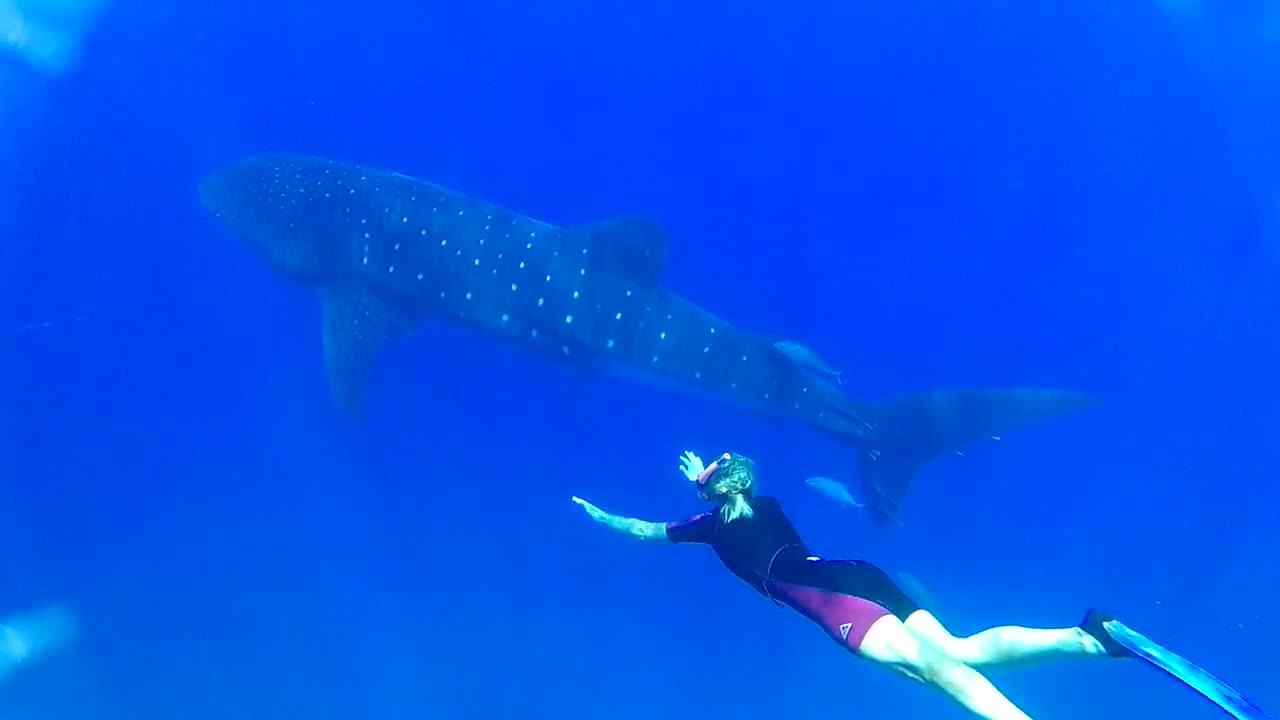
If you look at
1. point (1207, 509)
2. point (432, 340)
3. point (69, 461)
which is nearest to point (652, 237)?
point (432, 340)

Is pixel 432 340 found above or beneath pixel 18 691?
above

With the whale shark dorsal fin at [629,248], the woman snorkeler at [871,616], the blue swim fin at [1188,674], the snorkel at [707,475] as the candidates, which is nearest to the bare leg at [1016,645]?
the woman snorkeler at [871,616]

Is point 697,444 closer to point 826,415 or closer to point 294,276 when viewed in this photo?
point 826,415

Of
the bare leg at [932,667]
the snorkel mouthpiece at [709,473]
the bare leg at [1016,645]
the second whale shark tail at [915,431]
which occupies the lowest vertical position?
the bare leg at [932,667]

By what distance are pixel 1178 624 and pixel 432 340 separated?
1150cm

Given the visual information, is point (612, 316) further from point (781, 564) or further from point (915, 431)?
point (781, 564)

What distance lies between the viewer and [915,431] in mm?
8438

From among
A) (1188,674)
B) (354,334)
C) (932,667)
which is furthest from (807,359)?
(354,334)

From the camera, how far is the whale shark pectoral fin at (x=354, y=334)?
372 inches

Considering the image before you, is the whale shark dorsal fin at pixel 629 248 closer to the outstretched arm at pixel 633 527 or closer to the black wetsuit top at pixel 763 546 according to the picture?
the outstretched arm at pixel 633 527

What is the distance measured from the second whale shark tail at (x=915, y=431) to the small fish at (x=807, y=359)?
0.69m

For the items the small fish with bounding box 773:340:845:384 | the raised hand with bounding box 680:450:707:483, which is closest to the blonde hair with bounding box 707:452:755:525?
the raised hand with bounding box 680:450:707:483

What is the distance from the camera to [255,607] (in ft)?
36.4

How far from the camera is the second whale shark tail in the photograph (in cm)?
802
